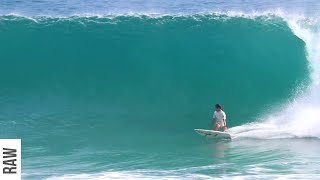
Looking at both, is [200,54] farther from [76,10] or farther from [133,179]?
[133,179]

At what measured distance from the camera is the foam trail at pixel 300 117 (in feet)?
44.3

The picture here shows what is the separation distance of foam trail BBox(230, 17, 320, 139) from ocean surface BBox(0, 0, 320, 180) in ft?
0.08

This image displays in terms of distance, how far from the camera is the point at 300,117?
45.9 ft

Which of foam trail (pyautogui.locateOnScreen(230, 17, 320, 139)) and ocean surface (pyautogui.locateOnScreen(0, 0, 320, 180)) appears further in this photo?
foam trail (pyautogui.locateOnScreen(230, 17, 320, 139))

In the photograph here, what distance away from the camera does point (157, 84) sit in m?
16.3

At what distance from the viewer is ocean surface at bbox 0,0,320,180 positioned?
12.4 meters

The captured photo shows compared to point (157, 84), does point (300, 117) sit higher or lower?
lower

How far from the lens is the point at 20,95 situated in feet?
52.7

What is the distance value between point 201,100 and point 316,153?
13.5 feet

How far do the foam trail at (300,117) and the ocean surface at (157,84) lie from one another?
1.0 inches

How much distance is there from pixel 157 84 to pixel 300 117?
391 centimetres

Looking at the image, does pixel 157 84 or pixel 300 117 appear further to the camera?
pixel 157 84

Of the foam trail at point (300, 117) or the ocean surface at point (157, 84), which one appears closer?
the ocean surface at point (157, 84)

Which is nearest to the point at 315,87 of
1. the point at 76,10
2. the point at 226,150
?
the point at 226,150
